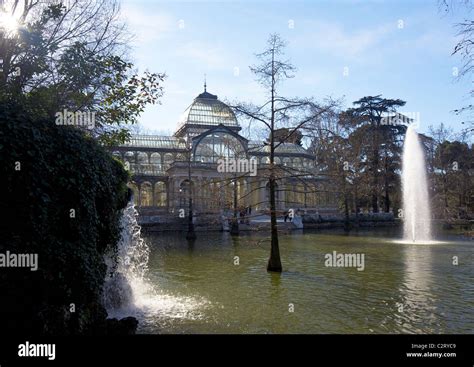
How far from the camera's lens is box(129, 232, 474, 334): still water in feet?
26.8

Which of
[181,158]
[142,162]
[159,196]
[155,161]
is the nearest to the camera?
[181,158]

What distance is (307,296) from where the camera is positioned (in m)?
10.7

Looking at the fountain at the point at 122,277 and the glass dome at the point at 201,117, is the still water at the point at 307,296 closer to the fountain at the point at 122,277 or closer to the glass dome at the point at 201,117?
the fountain at the point at 122,277

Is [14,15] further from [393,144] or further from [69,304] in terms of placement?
[393,144]

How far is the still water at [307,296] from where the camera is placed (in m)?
8.16

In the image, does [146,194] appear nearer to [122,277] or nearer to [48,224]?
[122,277]

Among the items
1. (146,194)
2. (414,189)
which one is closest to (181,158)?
(146,194)

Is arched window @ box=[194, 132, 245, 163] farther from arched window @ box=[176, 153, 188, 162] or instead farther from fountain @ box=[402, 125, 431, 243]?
fountain @ box=[402, 125, 431, 243]

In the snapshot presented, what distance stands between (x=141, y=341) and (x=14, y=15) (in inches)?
364

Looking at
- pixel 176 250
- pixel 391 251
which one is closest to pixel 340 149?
pixel 391 251

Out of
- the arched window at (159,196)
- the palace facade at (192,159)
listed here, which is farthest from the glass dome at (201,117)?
the arched window at (159,196)

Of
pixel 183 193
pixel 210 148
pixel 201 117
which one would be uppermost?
pixel 201 117

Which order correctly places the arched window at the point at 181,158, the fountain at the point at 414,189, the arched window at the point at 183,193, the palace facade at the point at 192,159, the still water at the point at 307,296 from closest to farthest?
the still water at the point at 307,296 → the fountain at the point at 414,189 → the arched window at the point at 183,193 → the palace facade at the point at 192,159 → the arched window at the point at 181,158

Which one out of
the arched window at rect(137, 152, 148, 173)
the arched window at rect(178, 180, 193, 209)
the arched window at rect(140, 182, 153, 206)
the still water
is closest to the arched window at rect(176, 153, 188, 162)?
the arched window at rect(178, 180, 193, 209)
